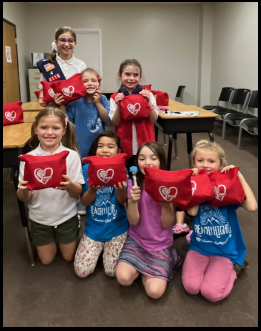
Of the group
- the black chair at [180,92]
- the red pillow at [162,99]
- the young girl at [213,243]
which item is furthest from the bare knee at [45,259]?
the black chair at [180,92]

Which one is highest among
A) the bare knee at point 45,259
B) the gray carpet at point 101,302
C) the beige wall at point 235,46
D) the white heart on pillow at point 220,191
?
the beige wall at point 235,46

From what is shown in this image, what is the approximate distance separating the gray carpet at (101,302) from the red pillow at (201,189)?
0.52 m

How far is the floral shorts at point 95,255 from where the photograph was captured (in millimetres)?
1612

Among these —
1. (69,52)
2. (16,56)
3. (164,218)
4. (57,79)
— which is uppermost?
(16,56)

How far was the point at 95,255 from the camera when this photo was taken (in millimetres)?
1671

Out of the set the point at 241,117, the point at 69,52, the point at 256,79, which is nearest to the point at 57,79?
the point at 69,52

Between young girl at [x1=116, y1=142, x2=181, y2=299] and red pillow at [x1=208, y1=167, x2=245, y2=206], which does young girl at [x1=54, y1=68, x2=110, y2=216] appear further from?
red pillow at [x1=208, y1=167, x2=245, y2=206]

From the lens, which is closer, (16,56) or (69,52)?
(69,52)

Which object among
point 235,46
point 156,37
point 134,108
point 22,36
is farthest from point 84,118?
point 156,37

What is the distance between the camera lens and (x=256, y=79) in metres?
4.95

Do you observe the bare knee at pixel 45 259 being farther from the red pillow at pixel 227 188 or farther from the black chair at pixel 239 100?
the black chair at pixel 239 100

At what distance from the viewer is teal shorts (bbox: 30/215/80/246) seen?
1719mm
